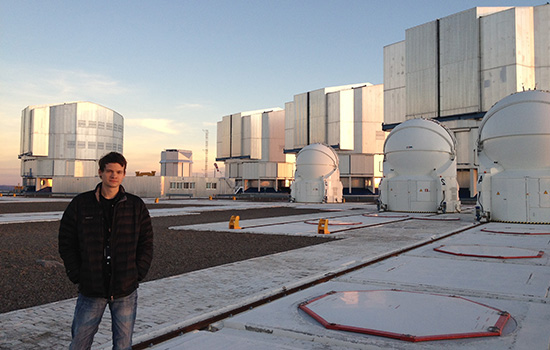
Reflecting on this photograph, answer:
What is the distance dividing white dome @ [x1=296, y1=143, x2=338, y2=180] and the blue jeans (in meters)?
36.3

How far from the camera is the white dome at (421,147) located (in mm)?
24641

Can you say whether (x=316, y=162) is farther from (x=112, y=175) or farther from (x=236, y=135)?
(x=236, y=135)

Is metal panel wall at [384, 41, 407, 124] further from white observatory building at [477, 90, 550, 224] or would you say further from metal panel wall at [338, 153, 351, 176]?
white observatory building at [477, 90, 550, 224]

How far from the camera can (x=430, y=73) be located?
46.0m

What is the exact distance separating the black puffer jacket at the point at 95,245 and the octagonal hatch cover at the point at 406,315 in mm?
2205

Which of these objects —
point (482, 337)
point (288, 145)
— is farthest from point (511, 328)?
point (288, 145)

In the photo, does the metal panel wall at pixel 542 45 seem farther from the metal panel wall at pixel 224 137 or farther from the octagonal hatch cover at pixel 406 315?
the metal panel wall at pixel 224 137

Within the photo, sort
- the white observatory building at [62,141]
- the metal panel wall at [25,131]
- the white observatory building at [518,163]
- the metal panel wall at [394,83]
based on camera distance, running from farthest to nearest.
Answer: the metal panel wall at [25,131] → the white observatory building at [62,141] → the metal panel wall at [394,83] → the white observatory building at [518,163]

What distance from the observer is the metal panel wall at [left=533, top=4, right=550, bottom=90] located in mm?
39438

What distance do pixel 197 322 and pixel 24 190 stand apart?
285 feet

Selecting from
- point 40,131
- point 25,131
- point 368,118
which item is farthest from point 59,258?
point 25,131

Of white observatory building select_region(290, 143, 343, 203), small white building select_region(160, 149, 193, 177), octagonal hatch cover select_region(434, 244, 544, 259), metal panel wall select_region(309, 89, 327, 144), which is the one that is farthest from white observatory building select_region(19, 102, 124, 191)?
octagonal hatch cover select_region(434, 244, 544, 259)

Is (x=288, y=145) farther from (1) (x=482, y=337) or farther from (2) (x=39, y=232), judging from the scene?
(1) (x=482, y=337)

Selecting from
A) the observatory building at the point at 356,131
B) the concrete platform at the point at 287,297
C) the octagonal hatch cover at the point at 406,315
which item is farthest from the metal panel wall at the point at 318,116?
the octagonal hatch cover at the point at 406,315
